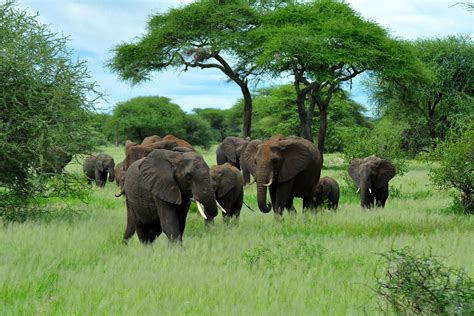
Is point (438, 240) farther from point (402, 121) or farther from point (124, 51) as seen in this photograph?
point (402, 121)

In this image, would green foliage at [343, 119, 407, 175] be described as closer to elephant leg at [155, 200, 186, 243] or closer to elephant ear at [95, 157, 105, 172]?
elephant ear at [95, 157, 105, 172]

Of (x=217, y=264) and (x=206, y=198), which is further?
(x=206, y=198)

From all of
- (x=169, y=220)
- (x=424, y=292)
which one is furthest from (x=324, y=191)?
(x=424, y=292)

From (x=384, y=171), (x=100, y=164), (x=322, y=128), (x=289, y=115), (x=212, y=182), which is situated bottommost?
(x=100, y=164)

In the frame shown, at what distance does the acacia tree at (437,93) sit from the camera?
4416 centimetres

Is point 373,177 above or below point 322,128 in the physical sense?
below

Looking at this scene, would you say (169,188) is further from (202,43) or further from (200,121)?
(200,121)

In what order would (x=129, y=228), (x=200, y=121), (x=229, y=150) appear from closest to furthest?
(x=129, y=228)
(x=229, y=150)
(x=200, y=121)

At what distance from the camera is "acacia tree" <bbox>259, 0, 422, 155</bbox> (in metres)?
32.5

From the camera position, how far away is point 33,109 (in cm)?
1406

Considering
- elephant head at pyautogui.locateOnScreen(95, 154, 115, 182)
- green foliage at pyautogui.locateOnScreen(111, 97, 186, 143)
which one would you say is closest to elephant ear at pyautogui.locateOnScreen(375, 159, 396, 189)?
elephant head at pyautogui.locateOnScreen(95, 154, 115, 182)

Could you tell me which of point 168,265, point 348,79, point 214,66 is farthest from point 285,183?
point 214,66

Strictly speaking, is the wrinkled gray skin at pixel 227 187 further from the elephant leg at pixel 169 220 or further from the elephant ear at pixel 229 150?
the elephant ear at pixel 229 150

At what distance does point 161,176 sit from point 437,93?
39.5 meters
